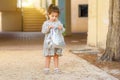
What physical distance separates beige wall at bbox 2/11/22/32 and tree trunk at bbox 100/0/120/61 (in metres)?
18.6

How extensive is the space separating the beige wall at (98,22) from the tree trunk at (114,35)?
7.77 feet

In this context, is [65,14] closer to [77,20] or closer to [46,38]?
[77,20]

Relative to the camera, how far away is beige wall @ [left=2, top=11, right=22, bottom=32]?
2595 cm

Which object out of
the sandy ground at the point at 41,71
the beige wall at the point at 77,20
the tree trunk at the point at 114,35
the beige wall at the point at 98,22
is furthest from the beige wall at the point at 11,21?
the tree trunk at the point at 114,35

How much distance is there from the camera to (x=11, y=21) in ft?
85.6

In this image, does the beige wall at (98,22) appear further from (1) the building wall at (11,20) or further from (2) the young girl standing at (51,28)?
(1) the building wall at (11,20)

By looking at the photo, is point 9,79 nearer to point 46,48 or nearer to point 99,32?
point 46,48

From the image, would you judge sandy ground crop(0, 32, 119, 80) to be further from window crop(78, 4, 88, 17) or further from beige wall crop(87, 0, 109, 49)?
window crop(78, 4, 88, 17)

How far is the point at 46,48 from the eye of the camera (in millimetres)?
6055

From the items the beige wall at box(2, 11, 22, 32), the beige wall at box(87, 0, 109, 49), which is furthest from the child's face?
the beige wall at box(2, 11, 22, 32)

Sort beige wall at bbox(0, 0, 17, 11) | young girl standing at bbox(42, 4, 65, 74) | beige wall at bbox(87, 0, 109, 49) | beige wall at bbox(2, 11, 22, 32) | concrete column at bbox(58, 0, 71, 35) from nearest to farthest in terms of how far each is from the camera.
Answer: young girl standing at bbox(42, 4, 65, 74) → beige wall at bbox(87, 0, 109, 49) → concrete column at bbox(58, 0, 71, 35) → beige wall at bbox(0, 0, 17, 11) → beige wall at bbox(2, 11, 22, 32)

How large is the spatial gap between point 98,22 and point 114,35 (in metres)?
3.39

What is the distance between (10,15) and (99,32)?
52.7 ft

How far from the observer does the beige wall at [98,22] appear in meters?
10.3
